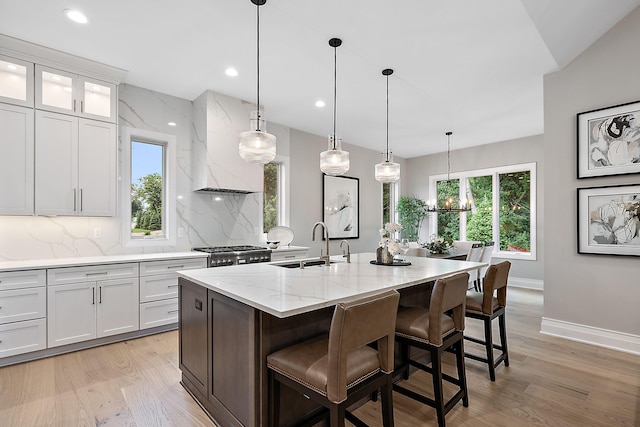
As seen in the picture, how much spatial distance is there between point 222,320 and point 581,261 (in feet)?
12.3

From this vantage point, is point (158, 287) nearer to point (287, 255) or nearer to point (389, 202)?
point (287, 255)

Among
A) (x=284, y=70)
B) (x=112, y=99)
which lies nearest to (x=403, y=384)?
(x=284, y=70)

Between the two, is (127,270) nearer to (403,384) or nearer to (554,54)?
(403,384)

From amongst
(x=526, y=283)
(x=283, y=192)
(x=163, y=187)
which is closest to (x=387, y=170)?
(x=283, y=192)

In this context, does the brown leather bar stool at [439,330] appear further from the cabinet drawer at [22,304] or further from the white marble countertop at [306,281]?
the cabinet drawer at [22,304]

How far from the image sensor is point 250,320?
1669 mm

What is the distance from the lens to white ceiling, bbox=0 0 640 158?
251 cm

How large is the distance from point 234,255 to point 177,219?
3.01ft

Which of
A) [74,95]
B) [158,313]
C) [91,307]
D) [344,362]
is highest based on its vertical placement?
[74,95]

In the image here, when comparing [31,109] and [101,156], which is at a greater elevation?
[31,109]

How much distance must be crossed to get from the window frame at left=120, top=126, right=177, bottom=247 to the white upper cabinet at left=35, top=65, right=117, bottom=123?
14.0 inches

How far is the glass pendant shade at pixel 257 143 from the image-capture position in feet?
8.34

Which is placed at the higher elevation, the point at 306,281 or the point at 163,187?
the point at 163,187

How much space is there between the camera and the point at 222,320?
1923 mm
